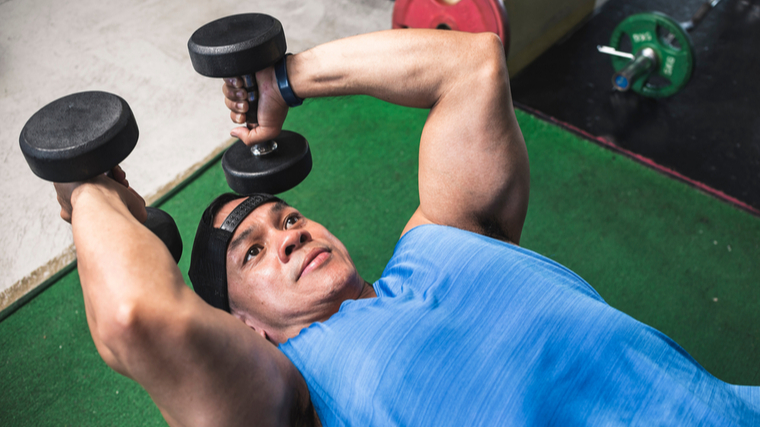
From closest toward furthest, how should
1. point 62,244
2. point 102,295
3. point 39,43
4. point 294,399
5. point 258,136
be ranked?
1. point 102,295
2. point 294,399
3. point 258,136
4. point 62,244
5. point 39,43

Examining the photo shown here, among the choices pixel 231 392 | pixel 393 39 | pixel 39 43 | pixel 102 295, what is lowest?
pixel 39 43

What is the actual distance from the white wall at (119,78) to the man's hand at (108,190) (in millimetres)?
1467

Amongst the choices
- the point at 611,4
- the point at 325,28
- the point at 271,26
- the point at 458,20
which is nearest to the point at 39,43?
the point at 325,28

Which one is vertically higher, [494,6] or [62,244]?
[494,6]

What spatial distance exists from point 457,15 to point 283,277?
1.78 m

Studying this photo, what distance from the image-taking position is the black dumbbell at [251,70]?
4.04 ft

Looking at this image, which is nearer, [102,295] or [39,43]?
[102,295]

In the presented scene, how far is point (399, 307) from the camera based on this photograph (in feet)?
3.97

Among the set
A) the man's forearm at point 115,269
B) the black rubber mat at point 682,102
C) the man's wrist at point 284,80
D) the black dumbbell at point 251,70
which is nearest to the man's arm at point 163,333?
the man's forearm at point 115,269

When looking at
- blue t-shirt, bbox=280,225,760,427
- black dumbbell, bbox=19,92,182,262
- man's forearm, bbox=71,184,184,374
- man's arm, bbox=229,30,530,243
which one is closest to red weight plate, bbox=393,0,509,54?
man's arm, bbox=229,30,530,243

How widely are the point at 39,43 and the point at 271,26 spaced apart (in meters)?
3.30

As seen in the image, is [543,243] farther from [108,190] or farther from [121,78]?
[121,78]

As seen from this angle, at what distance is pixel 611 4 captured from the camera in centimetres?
418

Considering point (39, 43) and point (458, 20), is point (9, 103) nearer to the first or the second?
point (39, 43)
